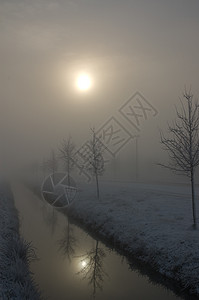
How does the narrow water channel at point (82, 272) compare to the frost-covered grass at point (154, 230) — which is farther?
the frost-covered grass at point (154, 230)

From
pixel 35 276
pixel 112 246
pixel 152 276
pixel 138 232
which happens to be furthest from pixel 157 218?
pixel 35 276

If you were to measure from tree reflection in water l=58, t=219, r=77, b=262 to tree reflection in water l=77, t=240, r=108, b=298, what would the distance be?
Result: 113 cm

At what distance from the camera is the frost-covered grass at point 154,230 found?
514 inches

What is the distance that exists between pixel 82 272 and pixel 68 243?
585 centimetres

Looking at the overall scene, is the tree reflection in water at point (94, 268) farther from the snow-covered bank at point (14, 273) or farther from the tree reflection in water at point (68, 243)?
the snow-covered bank at point (14, 273)

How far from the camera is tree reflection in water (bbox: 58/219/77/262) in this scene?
1789 centimetres

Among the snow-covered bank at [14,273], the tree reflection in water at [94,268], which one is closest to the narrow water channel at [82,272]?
the tree reflection in water at [94,268]

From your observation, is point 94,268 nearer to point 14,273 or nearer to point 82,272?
point 82,272

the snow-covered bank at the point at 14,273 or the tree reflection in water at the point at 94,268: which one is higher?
the snow-covered bank at the point at 14,273

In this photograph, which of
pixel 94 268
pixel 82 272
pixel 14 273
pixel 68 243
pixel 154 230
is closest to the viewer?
pixel 14 273

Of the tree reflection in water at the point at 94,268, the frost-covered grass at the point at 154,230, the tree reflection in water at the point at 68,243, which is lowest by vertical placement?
the tree reflection in water at the point at 68,243

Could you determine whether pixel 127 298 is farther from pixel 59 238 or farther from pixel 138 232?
pixel 59 238

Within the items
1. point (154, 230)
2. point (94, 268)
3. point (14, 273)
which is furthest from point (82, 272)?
point (154, 230)

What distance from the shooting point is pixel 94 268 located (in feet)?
49.7
